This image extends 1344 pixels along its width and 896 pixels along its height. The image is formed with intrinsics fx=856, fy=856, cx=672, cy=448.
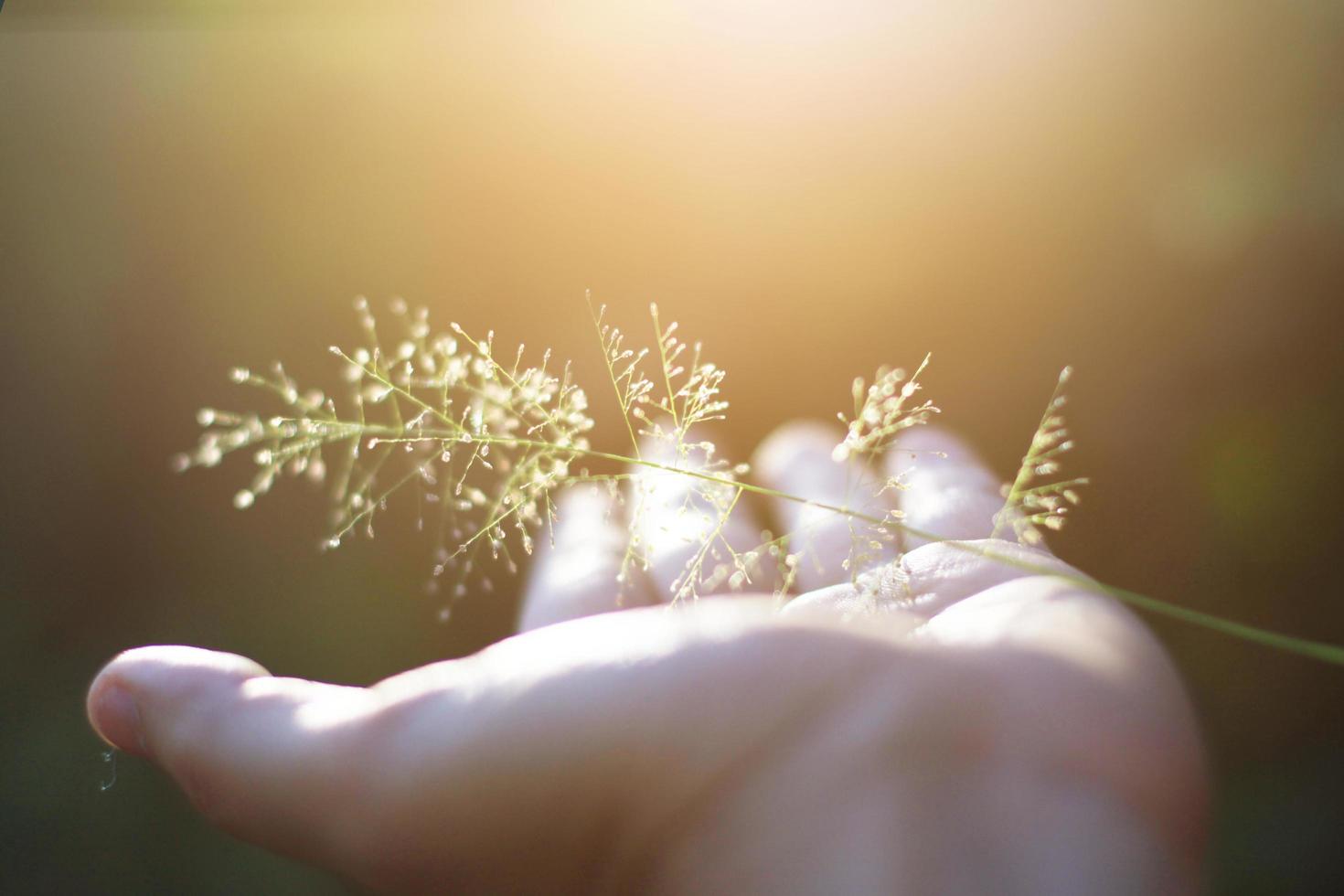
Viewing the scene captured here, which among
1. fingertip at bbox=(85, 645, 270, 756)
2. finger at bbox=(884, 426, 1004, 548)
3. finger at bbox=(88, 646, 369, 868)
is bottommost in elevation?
finger at bbox=(884, 426, 1004, 548)

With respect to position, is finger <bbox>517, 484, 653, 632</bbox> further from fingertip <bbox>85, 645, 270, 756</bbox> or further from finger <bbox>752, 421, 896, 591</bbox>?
fingertip <bbox>85, 645, 270, 756</bbox>

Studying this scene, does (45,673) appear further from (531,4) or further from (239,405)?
(531,4)

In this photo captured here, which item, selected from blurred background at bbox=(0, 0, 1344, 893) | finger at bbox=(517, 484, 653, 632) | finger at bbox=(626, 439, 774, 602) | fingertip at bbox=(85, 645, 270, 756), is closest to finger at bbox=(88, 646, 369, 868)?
fingertip at bbox=(85, 645, 270, 756)

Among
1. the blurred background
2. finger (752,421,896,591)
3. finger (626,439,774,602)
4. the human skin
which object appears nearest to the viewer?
the human skin

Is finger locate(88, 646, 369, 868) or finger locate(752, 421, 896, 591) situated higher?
finger locate(88, 646, 369, 868)

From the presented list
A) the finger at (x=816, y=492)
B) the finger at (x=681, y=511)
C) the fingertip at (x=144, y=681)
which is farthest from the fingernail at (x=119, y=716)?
the finger at (x=816, y=492)
